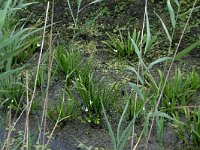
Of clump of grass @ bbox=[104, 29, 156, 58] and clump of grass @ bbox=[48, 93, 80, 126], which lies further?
clump of grass @ bbox=[104, 29, 156, 58]

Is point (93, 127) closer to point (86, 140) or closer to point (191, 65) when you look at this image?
point (86, 140)

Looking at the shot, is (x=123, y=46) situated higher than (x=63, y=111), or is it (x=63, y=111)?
(x=123, y=46)

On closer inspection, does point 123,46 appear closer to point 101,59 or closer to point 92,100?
point 101,59

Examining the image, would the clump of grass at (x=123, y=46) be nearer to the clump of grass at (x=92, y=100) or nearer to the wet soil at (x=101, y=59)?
the wet soil at (x=101, y=59)

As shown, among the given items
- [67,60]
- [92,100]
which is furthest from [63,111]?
[67,60]

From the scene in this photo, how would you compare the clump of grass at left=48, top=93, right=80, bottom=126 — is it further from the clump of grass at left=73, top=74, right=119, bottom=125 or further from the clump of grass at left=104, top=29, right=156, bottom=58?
the clump of grass at left=104, top=29, right=156, bottom=58

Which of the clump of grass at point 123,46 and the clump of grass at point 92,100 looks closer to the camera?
the clump of grass at point 92,100

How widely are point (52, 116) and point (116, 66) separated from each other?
2.41ft

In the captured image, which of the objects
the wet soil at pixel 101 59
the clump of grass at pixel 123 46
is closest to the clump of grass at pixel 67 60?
the wet soil at pixel 101 59

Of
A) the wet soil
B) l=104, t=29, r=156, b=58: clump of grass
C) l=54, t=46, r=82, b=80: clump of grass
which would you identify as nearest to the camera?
the wet soil

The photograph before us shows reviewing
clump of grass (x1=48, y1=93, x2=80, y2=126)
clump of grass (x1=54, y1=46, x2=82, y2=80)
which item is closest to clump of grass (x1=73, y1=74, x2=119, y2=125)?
clump of grass (x1=48, y1=93, x2=80, y2=126)

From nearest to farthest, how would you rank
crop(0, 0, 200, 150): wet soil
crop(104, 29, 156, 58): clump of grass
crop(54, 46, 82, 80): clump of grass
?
crop(0, 0, 200, 150): wet soil < crop(54, 46, 82, 80): clump of grass < crop(104, 29, 156, 58): clump of grass

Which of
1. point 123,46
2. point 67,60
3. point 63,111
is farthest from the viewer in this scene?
point 123,46

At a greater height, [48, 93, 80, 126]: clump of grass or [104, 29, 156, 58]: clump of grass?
[104, 29, 156, 58]: clump of grass
